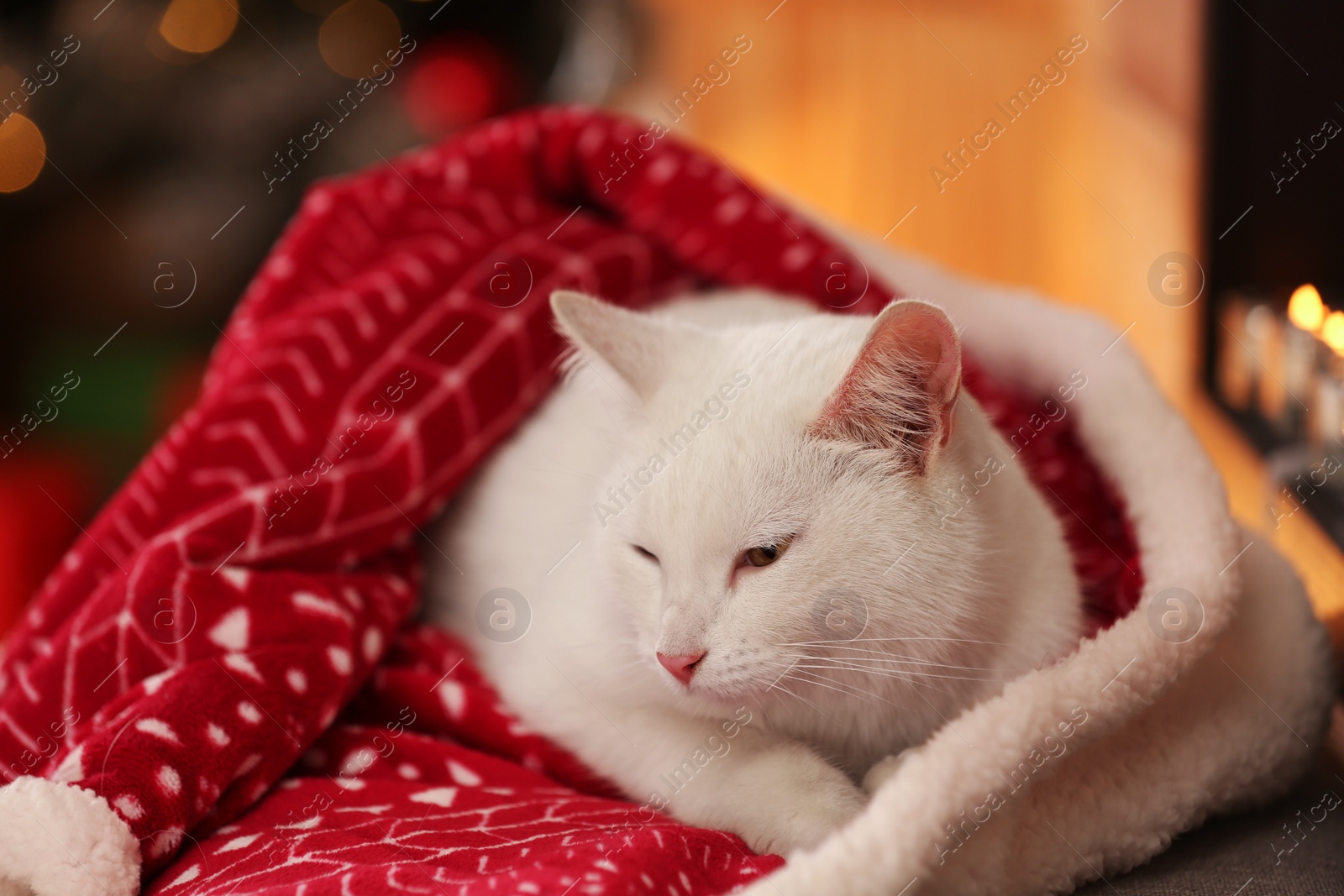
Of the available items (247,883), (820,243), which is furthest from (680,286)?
(247,883)

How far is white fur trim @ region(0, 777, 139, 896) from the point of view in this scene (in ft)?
2.44

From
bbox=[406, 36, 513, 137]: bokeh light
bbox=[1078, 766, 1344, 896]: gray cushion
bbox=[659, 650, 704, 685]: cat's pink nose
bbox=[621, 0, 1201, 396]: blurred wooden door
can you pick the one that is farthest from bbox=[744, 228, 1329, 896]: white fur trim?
bbox=[406, 36, 513, 137]: bokeh light

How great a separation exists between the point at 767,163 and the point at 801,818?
7.72 ft

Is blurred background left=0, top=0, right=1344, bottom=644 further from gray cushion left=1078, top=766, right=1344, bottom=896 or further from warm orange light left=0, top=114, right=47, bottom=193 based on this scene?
gray cushion left=1078, top=766, right=1344, bottom=896

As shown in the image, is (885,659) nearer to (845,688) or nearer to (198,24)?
(845,688)

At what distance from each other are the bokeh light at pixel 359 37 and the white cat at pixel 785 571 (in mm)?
1599

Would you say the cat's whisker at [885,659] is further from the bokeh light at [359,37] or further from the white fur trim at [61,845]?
the bokeh light at [359,37]

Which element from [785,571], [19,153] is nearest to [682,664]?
[785,571]

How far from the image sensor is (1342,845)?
0.84 metres

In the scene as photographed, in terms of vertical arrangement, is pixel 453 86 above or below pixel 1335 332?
above

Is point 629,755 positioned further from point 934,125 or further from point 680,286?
point 934,125

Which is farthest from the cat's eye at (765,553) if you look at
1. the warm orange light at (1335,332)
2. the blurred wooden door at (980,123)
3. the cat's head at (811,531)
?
the blurred wooden door at (980,123)

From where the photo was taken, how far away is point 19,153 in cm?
196

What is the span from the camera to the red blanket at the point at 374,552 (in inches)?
31.9
